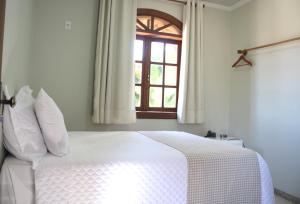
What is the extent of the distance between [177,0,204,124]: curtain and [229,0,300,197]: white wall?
62cm

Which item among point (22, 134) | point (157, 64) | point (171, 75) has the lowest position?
point (22, 134)

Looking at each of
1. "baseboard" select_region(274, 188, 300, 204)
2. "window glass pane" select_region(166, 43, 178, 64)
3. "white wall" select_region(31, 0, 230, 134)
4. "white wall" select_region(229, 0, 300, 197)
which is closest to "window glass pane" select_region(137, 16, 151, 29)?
"white wall" select_region(31, 0, 230, 134)

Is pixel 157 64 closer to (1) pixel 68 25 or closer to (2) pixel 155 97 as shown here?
(2) pixel 155 97

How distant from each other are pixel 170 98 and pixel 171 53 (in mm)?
689

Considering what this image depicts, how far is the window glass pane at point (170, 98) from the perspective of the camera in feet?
12.4

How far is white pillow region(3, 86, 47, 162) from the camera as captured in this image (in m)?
1.35

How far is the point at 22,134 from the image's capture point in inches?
55.8

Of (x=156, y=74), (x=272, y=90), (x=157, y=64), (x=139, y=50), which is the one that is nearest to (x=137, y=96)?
(x=156, y=74)

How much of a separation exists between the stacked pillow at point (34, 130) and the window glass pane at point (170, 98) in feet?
7.60

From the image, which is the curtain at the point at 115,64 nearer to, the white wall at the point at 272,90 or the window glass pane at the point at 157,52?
the window glass pane at the point at 157,52

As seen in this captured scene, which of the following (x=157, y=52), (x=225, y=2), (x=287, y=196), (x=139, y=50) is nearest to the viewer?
(x=287, y=196)

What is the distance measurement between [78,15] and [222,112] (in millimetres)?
2556

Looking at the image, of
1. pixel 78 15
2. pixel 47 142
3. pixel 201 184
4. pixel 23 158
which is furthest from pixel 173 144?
pixel 78 15

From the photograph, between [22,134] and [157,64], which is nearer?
[22,134]
